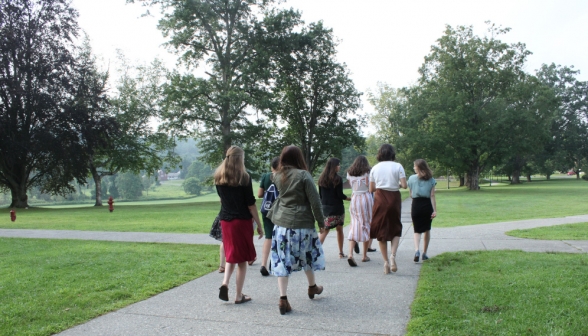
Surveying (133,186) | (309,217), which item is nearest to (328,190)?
(309,217)

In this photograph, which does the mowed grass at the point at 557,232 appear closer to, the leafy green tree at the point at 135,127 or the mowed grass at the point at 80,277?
the mowed grass at the point at 80,277

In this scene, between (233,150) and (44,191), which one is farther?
(44,191)

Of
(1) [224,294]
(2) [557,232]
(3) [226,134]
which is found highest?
(3) [226,134]

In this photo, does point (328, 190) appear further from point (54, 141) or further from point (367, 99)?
point (367, 99)

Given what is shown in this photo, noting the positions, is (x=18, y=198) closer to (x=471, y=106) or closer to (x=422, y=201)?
(x=422, y=201)

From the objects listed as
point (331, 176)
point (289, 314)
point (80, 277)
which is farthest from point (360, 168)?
point (80, 277)

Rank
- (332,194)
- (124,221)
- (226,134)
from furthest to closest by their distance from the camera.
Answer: (226,134) → (124,221) → (332,194)

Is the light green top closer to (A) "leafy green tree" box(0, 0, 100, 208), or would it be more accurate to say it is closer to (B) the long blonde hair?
(B) the long blonde hair

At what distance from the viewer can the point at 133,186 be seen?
8425cm

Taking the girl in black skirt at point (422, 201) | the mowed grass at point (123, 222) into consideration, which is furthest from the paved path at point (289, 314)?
the mowed grass at point (123, 222)

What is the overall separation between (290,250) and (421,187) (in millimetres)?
3391

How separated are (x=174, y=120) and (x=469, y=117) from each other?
2892 cm

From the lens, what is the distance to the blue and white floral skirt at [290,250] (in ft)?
15.8

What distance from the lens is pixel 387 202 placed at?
21.6ft
